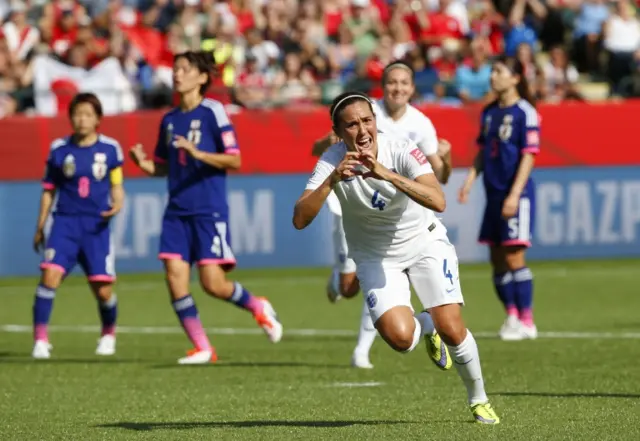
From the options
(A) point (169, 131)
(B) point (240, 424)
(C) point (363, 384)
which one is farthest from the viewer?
(A) point (169, 131)

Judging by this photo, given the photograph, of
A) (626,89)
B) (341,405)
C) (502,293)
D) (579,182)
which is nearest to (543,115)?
(579,182)

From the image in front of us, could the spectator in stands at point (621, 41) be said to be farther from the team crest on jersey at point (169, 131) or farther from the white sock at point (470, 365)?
the white sock at point (470, 365)

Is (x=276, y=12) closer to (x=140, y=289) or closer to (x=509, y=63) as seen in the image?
(x=140, y=289)

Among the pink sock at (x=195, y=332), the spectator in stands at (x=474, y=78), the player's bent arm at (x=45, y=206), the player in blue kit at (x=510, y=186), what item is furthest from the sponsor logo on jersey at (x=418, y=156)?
the spectator in stands at (x=474, y=78)

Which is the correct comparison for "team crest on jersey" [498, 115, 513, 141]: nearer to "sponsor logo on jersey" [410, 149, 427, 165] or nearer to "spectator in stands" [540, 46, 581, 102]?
"sponsor logo on jersey" [410, 149, 427, 165]

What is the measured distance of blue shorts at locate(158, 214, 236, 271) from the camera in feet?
38.8

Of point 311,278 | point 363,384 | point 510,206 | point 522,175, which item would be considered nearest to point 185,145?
point 363,384

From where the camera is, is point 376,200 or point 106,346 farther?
point 106,346

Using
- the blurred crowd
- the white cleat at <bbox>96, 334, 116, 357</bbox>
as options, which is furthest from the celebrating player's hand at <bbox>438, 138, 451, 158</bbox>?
the blurred crowd

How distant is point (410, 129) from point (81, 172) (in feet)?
10.5

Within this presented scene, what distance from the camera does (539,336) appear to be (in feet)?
44.4

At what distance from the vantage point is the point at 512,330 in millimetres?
13391

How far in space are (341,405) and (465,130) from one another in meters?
11.6

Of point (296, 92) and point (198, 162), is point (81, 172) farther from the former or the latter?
point (296, 92)
